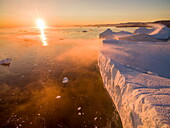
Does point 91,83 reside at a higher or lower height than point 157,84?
lower

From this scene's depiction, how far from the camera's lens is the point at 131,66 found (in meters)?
4.87

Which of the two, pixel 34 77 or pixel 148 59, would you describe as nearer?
pixel 148 59

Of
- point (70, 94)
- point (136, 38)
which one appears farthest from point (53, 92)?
point (136, 38)

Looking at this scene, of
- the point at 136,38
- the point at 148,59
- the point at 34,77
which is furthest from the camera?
the point at 136,38

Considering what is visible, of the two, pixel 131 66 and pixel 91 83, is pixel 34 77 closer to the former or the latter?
pixel 91 83

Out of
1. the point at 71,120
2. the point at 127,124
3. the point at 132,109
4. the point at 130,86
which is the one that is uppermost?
the point at 130,86

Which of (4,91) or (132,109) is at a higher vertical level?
(132,109)

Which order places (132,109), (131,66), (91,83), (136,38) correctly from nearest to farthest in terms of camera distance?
(132,109) < (131,66) < (91,83) < (136,38)

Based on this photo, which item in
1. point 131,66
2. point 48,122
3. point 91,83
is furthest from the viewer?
point 91,83

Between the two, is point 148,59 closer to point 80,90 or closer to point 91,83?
point 91,83

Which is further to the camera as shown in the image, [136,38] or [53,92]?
[136,38]

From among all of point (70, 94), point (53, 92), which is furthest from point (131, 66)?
point (53, 92)

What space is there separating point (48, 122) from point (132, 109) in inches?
134

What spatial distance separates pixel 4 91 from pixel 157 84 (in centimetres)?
813
